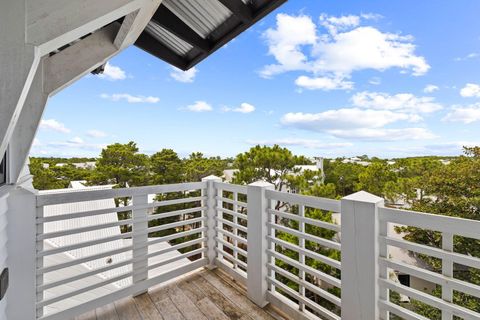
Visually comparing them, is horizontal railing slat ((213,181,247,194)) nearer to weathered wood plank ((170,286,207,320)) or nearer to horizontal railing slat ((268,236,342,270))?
horizontal railing slat ((268,236,342,270))

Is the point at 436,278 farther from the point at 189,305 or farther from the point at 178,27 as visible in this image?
the point at 178,27

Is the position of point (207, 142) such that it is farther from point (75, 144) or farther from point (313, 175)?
point (313, 175)

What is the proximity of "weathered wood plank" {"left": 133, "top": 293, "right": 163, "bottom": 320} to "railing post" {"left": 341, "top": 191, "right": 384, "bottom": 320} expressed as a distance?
164 centimetres

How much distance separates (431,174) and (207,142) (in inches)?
554

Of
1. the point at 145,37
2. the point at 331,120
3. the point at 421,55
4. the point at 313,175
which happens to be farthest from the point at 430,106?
the point at 145,37

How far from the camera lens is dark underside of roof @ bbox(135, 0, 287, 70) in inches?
68.6

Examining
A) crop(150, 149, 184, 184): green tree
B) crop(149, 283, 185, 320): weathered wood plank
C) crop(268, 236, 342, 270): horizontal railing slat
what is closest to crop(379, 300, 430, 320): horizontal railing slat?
crop(268, 236, 342, 270): horizontal railing slat

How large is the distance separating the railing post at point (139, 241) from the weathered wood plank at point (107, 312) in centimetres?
23

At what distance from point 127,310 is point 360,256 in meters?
2.16

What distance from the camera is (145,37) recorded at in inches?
97.5

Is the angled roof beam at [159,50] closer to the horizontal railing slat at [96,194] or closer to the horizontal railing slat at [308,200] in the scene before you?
the horizontal railing slat at [96,194]

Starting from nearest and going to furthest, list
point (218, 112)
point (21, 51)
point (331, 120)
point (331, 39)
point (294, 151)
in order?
point (21, 51)
point (294, 151)
point (331, 39)
point (331, 120)
point (218, 112)

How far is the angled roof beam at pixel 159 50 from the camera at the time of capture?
2.46m

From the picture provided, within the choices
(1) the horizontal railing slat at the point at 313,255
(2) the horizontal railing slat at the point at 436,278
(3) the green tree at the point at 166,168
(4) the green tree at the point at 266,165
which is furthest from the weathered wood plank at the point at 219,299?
(3) the green tree at the point at 166,168
